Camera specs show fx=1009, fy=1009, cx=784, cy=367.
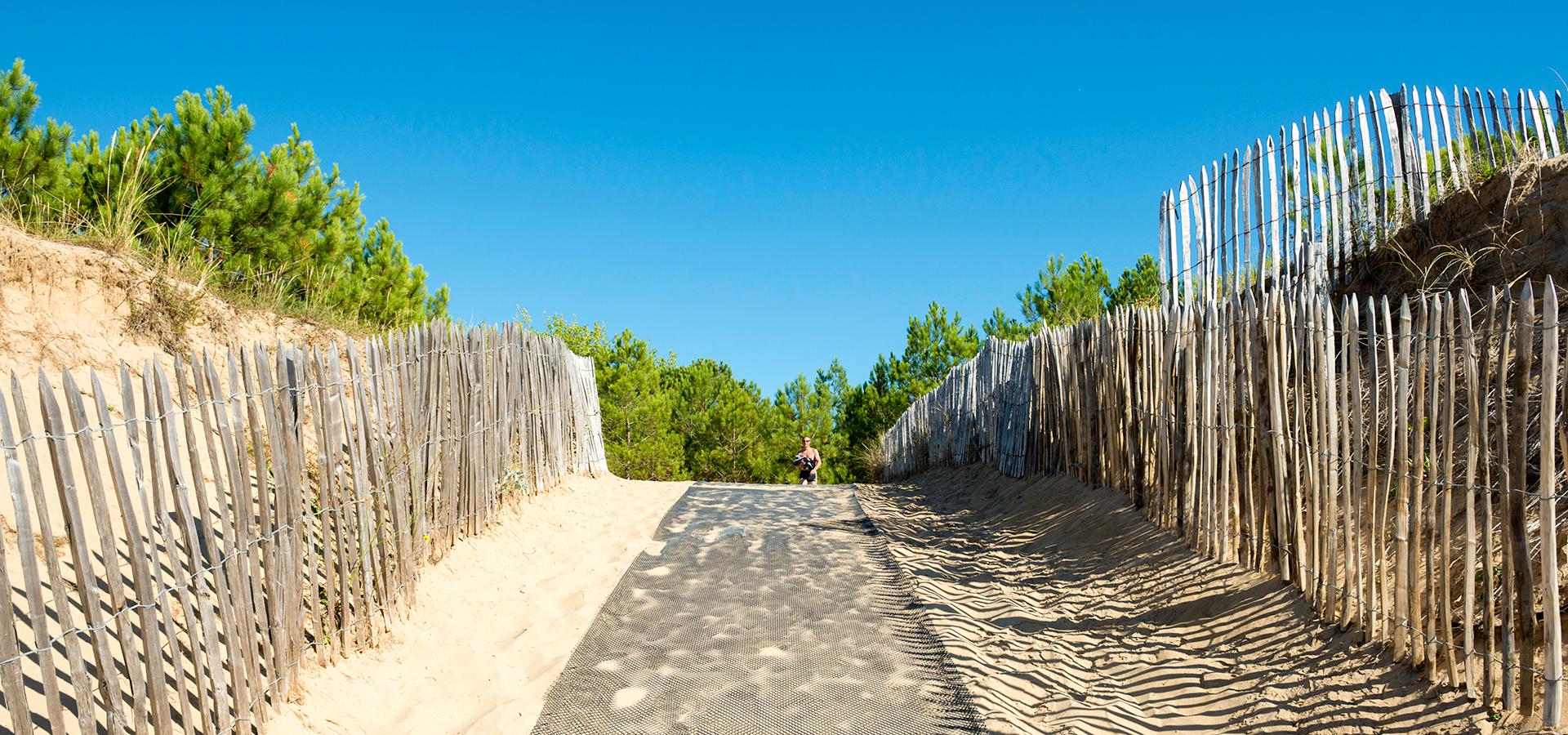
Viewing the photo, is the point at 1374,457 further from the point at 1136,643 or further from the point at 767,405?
the point at 767,405

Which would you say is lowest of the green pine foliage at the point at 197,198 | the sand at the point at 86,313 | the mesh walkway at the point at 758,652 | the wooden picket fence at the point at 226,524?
the mesh walkway at the point at 758,652

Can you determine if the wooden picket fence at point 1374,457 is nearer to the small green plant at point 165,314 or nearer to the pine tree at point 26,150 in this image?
the small green plant at point 165,314

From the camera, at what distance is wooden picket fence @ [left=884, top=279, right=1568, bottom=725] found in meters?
3.29

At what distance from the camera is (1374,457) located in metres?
3.99

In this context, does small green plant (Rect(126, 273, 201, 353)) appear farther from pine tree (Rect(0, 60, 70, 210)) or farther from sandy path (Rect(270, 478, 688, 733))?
sandy path (Rect(270, 478, 688, 733))

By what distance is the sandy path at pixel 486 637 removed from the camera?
13.5ft

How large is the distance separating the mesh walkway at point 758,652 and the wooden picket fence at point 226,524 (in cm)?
111

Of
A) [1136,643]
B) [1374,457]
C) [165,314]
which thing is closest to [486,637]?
[1136,643]

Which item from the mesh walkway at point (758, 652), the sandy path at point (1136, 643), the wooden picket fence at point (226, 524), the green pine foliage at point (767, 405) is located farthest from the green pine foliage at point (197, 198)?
the green pine foliage at point (767, 405)

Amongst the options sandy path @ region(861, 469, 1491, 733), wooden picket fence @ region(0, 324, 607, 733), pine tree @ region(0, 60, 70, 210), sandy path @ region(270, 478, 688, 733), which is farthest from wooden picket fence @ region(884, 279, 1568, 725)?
pine tree @ region(0, 60, 70, 210)

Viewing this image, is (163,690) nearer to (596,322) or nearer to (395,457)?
(395,457)

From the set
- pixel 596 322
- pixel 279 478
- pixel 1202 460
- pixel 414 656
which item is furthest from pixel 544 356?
pixel 596 322

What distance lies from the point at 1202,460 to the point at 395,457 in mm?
4356

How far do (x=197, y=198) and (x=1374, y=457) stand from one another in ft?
30.8
